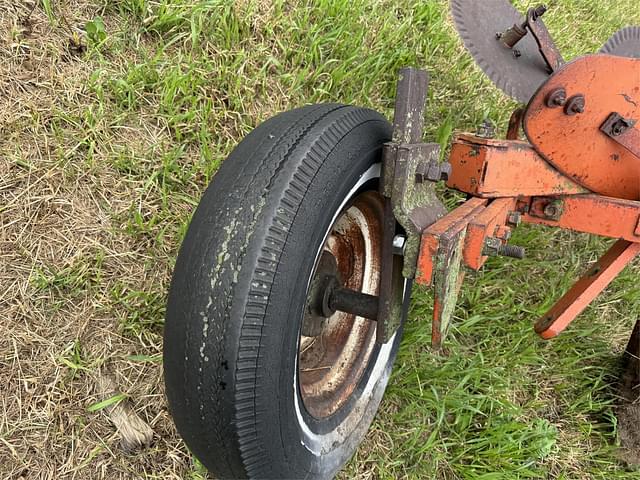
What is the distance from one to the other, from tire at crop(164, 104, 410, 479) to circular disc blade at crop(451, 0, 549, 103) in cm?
80

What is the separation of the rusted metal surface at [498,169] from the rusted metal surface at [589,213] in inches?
4.9

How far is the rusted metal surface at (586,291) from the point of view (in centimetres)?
180

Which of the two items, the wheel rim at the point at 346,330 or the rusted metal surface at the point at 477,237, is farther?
the wheel rim at the point at 346,330

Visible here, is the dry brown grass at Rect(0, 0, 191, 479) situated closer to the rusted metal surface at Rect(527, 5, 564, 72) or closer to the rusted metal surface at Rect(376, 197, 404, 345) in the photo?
the rusted metal surface at Rect(376, 197, 404, 345)

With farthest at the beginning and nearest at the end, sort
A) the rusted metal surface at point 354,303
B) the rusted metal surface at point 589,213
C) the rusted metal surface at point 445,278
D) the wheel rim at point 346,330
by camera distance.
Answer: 1. the rusted metal surface at point 589,213
2. the wheel rim at point 346,330
3. the rusted metal surface at point 354,303
4. the rusted metal surface at point 445,278

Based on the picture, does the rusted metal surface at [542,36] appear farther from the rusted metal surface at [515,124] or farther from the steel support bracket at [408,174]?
the steel support bracket at [408,174]

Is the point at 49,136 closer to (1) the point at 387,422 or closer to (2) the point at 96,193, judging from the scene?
(2) the point at 96,193

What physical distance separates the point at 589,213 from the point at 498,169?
0.46 m

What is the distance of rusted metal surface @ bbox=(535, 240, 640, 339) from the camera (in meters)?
1.80

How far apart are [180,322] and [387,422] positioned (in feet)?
3.76

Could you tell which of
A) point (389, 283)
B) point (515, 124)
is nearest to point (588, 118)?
point (515, 124)

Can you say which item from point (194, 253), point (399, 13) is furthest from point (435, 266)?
point (399, 13)

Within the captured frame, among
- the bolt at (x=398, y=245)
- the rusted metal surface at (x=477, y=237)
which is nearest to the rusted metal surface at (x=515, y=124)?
the rusted metal surface at (x=477, y=237)

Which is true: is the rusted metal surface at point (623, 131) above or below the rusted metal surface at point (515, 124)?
above
